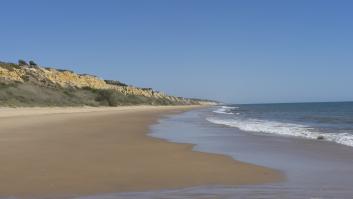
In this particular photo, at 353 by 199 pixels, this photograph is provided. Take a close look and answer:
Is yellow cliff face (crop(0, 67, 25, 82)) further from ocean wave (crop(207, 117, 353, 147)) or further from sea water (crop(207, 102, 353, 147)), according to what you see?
ocean wave (crop(207, 117, 353, 147))

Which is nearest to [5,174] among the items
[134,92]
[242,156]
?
[242,156]

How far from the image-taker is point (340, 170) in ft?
34.5

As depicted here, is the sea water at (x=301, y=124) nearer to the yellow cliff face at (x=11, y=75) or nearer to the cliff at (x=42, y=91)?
the cliff at (x=42, y=91)

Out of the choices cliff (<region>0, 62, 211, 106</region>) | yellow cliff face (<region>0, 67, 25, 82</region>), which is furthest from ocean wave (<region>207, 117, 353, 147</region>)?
yellow cliff face (<region>0, 67, 25, 82</region>)

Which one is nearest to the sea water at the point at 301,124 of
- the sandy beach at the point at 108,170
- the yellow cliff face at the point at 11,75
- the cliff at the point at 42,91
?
the sandy beach at the point at 108,170

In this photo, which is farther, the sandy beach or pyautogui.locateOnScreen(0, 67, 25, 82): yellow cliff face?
pyautogui.locateOnScreen(0, 67, 25, 82): yellow cliff face

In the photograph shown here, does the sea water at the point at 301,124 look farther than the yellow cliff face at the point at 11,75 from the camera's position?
No

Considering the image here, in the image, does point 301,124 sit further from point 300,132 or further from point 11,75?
point 11,75

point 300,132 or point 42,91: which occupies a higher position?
point 42,91

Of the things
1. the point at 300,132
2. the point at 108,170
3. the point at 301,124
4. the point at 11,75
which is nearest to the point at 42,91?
the point at 11,75

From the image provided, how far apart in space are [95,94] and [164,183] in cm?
7541

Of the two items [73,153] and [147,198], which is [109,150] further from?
[147,198]

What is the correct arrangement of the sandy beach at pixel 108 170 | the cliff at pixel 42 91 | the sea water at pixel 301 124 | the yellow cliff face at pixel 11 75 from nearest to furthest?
the sandy beach at pixel 108 170 < the sea water at pixel 301 124 < the cliff at pixel 42 91 < the yellow cliff face at pixel 11 75

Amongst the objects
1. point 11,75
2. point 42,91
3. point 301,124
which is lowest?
point 301,124
